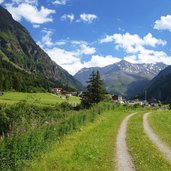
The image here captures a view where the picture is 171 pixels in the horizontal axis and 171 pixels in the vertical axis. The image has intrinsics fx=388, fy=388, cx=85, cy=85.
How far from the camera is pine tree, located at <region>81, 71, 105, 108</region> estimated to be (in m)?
110

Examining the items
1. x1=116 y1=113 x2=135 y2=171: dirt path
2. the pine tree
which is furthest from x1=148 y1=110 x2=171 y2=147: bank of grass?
the pine tree

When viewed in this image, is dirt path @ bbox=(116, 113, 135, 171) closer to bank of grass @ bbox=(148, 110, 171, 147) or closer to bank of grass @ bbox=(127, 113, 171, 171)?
bank of grass @ bbox=(127, 113, 171, 171)

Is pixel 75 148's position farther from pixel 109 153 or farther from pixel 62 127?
pixel 62 127

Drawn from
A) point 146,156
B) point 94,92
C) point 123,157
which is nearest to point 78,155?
point 123,157

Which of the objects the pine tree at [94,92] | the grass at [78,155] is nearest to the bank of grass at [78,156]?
the grass at [78,155]

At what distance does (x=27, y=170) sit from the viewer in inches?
823

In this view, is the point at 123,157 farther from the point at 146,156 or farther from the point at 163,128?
the point at 163,128

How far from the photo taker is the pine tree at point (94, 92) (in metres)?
110

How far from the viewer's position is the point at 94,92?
11044 cm

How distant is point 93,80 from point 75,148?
83191 mm

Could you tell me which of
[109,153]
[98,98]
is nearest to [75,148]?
[109,153]

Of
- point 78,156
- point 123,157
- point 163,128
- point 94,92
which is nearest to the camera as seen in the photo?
point 78,156

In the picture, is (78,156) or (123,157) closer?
(78,156)

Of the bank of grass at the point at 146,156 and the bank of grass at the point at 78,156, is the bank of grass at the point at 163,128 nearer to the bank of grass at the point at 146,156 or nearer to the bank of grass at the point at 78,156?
the bank of grass at the point at 146,156
